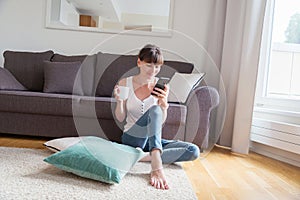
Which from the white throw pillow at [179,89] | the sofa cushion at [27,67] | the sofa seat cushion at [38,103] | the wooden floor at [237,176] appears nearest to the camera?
the wooden floor at [237,176]

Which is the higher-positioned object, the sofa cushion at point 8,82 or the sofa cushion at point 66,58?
the sofa cushion at point 66,58

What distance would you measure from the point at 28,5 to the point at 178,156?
2404 millimetres

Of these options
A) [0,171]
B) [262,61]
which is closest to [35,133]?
[0,171]

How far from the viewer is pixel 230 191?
5.71ft

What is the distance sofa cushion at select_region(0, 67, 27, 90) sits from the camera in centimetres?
283

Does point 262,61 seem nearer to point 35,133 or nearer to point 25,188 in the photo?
point 35,133

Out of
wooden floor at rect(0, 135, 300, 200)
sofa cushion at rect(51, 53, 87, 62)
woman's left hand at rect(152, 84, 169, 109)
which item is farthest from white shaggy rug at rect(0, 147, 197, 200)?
sofa cushion at rect(51, 53, 87, 62)

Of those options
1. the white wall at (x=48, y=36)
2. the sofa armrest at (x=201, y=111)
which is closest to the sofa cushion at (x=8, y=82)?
the white wall at (x=48, y=36)

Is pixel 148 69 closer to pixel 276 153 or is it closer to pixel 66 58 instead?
pixel 276 153

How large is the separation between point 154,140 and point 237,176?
617 millimetres

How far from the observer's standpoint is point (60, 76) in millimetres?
3076

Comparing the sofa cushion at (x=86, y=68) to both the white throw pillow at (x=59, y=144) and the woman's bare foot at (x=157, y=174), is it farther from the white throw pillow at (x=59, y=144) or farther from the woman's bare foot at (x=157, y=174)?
the woman's bare foot at (x=157, y=174)

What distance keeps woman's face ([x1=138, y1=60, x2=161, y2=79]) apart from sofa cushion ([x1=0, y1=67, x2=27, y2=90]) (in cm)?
151

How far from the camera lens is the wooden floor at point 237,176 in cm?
173
